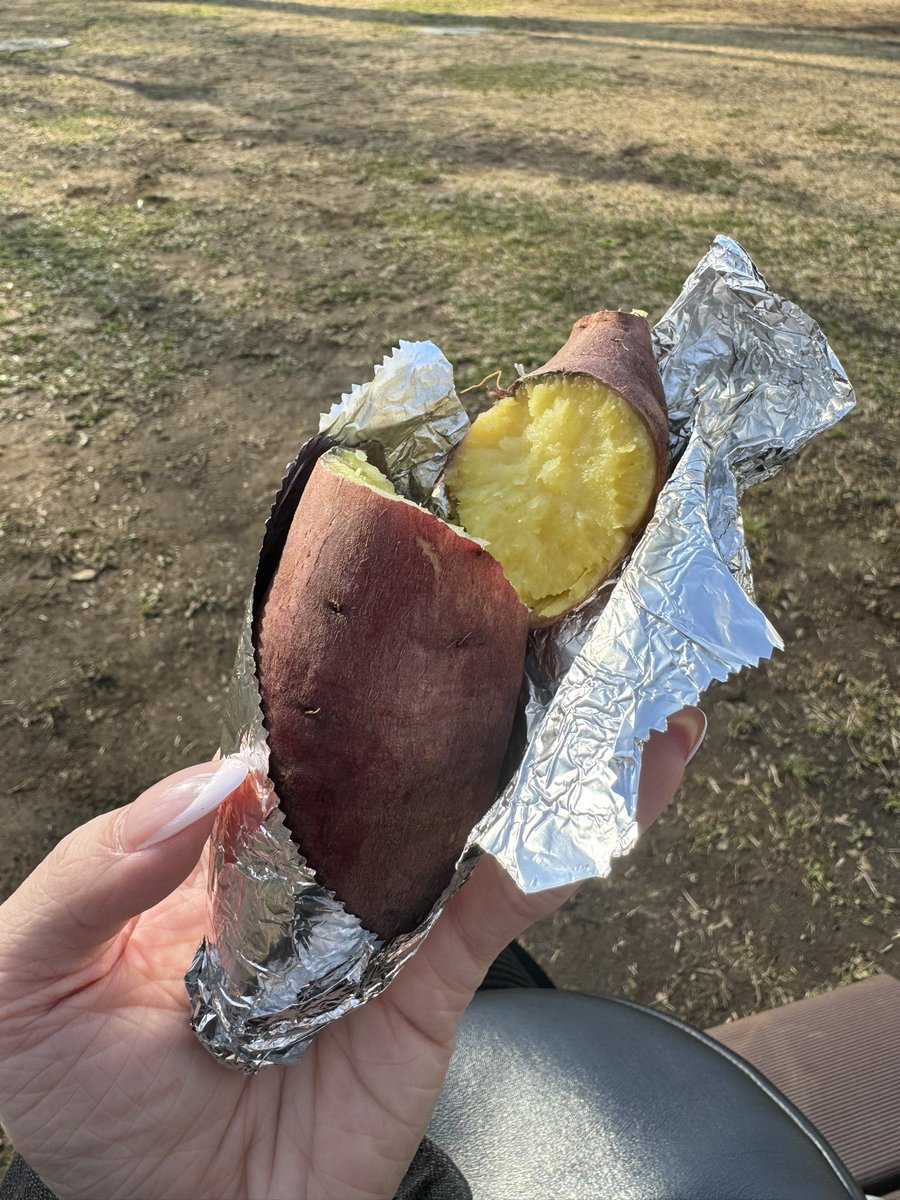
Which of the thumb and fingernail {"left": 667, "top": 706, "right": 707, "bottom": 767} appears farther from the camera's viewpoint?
fingernail {"left": 667, "top": 706, "right": 707, "bottom": 767}

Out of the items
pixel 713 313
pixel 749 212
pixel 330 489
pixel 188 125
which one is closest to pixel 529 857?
pixel 330 489

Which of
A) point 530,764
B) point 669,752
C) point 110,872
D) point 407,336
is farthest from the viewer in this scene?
point 407,336

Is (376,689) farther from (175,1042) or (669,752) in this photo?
(175,1042)

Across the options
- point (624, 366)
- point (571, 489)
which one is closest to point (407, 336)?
point (624, 366)

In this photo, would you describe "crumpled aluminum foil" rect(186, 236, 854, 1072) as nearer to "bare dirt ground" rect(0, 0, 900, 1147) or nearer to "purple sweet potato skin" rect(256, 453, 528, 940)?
"purple sweet potato skin" rect(256, 453, 528, 940)

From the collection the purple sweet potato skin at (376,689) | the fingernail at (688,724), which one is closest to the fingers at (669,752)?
the fingernail at (688,724)

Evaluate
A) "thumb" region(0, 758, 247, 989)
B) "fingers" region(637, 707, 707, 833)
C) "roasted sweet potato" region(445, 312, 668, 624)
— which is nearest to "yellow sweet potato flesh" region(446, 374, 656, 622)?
"roasted sweet potato" region(445, 312, 668, 624)

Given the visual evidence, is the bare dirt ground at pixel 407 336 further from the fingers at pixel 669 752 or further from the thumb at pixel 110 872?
the thumb at pixel 110 872
